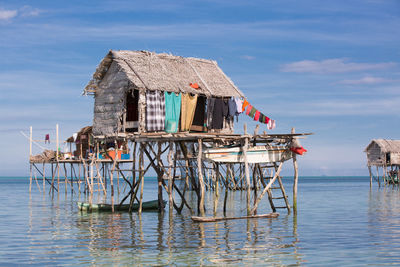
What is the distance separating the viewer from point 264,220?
2183 centimetres

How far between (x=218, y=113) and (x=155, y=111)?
356 centimetres

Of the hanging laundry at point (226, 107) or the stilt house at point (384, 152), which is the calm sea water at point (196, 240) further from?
the stilt house at point (384, 152)

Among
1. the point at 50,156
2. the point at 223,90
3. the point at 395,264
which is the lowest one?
the point at 395,264

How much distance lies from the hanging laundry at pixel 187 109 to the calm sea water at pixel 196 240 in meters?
4.02

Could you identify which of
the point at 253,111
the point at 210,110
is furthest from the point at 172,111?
the point at 253,111

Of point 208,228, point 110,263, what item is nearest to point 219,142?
point 208,228

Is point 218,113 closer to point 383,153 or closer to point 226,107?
point 226,107

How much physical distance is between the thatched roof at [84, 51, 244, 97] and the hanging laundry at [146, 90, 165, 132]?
1.10 feet

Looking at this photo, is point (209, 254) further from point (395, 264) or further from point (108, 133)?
point (108, 133)

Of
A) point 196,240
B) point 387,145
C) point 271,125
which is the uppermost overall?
point 271,125

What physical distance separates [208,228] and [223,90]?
8.59 meters

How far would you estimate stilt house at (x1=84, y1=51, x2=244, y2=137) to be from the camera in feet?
77.7

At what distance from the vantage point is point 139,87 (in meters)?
23.1

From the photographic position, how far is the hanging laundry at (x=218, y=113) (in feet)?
84.8
